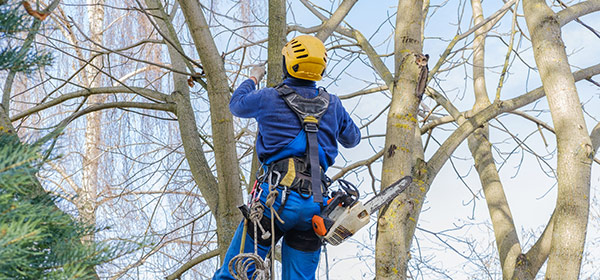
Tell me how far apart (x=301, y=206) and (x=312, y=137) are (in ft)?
1.18

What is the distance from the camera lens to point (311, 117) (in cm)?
336

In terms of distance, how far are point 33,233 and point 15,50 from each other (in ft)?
2.24

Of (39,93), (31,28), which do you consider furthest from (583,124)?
(39,93)

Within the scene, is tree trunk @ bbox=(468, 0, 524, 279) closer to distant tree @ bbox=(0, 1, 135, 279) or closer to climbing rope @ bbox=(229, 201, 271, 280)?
climbing rope @ bbox=(229, 201, 271, 280)

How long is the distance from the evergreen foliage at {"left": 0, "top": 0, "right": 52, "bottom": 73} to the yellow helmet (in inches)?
60.4

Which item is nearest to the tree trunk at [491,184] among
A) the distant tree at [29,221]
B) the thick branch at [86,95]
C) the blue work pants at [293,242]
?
the blue work pants at [293,242]

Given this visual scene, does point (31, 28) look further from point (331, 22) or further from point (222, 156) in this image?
point (331, 22)

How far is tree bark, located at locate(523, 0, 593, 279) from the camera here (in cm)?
409

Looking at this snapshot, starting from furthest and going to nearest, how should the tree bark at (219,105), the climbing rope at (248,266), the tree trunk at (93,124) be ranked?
1. the tree trunk at (93,124)
2. the tree bark at (219,105)
3. the climbing rope at (248,266)

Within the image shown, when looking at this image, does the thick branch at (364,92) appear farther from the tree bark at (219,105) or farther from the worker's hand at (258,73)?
the worker's hand at (258,73)

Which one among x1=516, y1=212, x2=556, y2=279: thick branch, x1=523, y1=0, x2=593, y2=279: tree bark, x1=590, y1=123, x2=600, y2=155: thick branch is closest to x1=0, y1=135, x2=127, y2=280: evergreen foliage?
x1=523, y1=0, x2=593, y2=279: tree bark

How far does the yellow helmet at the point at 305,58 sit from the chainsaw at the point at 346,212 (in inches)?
25.2

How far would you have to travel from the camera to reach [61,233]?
6.34ft

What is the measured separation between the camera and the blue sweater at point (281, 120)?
Answer: 3357 millimetres
